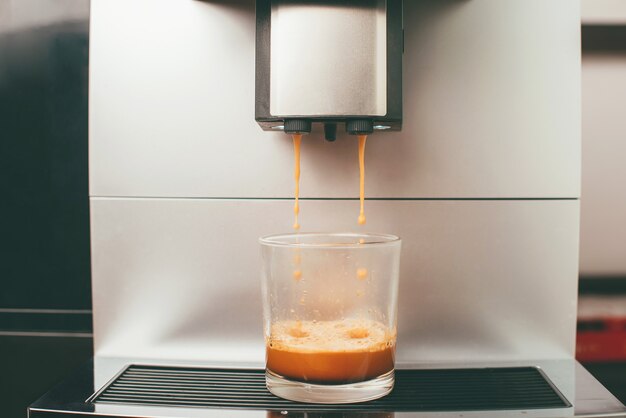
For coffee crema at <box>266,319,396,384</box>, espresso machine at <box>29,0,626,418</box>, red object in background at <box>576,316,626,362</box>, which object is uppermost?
espresso machine at <box>29,0,626,418</box>

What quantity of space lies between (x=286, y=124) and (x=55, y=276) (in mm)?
487

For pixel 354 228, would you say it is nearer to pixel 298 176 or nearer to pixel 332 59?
pixel 298 176

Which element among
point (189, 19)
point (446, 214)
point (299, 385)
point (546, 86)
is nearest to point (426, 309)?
point (446, 214)

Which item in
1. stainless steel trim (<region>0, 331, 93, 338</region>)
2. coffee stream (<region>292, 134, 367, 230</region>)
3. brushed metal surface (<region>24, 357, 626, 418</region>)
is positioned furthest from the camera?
stainless steel trim (<region>0, 331, 93, 338</region>)

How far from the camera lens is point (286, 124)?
1.86 feet

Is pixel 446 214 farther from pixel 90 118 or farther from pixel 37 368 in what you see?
pixel 37 368

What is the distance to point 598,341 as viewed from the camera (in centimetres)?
81

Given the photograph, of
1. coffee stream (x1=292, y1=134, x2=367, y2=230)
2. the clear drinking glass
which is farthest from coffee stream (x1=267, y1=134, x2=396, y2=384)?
coffee stream (x1=292, y1=134, x2=367, y2=230)

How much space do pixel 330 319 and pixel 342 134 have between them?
29 centimetres

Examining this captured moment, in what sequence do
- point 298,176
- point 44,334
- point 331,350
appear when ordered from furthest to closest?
1. point 44,334
2. point 298,176
3. point 331,350

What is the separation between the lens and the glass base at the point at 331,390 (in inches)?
20.7

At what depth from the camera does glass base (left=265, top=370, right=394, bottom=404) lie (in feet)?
1.73

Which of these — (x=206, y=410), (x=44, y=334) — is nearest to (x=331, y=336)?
(x=206, y=410)

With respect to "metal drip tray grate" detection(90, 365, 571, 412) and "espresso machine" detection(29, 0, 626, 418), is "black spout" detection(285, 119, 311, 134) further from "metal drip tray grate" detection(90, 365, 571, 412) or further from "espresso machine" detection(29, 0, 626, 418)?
"metal drip tray grate" detection(90, 365, 571, 412)
